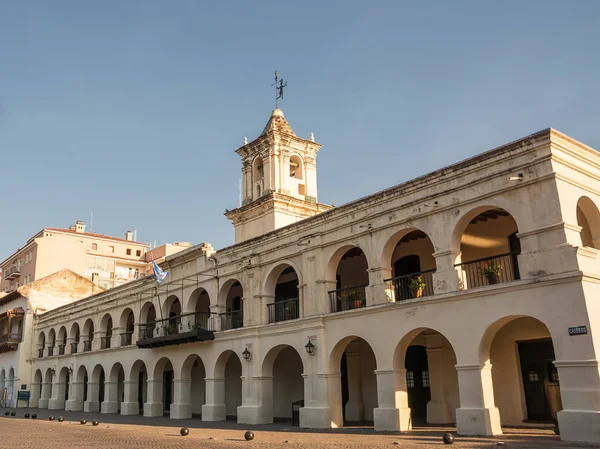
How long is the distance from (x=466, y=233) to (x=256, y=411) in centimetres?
1013

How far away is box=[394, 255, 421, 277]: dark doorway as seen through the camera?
21172mm

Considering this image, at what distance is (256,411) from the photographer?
874 inches

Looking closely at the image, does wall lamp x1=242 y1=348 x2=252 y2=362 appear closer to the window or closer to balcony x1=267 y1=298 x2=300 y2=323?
Answer: balcony x1=267 y1=298 x2=300 y2=323

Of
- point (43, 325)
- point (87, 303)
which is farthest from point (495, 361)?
point (43, 325)

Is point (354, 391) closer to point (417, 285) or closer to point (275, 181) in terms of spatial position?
point (417, 285)

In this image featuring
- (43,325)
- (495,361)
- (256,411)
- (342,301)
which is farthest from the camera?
(43,325)

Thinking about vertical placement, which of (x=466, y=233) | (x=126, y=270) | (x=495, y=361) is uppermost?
(x=126, y=270)

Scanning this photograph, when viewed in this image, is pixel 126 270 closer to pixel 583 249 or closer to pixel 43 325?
pixel 43 325

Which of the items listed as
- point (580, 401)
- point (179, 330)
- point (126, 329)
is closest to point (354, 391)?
point (179, 330)

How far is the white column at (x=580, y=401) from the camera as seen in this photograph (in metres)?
12.9

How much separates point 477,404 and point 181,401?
15470mm

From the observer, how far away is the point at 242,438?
17.0 m

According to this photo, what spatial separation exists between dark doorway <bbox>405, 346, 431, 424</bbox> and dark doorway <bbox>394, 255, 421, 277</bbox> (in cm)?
284

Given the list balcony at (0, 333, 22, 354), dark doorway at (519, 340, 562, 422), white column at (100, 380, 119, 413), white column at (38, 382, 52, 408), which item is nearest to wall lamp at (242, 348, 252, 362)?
dark doorway at (519, 340, 562, 422)
